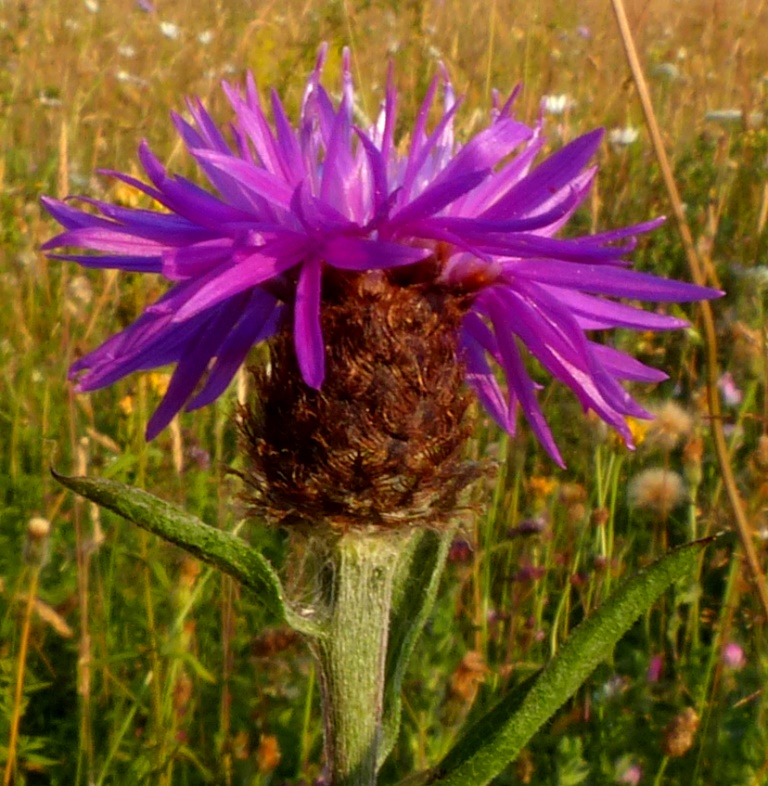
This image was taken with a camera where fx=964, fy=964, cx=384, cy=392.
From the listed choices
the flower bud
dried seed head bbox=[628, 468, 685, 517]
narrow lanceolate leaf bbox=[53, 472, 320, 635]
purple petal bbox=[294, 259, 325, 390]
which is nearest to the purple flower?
purple petal bbox=[294, 259, 325, 390]

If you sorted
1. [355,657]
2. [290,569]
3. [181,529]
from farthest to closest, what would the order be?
1. [290,569]
2. [355,657]
3. [181,529]

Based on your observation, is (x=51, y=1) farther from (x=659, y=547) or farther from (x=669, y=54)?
(x=659, y=547)

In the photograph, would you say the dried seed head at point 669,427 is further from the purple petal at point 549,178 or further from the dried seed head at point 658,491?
the purple petal at point 549,178

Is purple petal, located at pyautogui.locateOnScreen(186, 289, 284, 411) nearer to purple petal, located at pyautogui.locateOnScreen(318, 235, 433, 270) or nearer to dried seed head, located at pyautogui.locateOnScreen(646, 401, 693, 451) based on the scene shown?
purple petal, located at pyautogui.locateOnScreen(318, 235, 433, 270)

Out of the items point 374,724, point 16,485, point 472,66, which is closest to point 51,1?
point 472,66

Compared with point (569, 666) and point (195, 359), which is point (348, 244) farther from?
point (569, 666)

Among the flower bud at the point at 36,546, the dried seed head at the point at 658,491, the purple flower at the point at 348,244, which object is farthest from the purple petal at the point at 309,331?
the dried seed head at the point at 658,491

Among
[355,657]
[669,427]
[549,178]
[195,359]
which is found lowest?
[355,657]

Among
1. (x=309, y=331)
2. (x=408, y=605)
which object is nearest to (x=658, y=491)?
(x=408, y=605)
